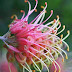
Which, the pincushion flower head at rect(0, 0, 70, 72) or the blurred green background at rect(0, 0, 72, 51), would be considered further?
the blurred green background at rect(0, 0, 72, 51)

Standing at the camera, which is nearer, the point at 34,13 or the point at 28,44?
the point at 28,44

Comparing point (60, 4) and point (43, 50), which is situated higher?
point (60, 4)

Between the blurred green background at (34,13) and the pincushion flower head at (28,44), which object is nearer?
the pincushion flower head at (28,44)

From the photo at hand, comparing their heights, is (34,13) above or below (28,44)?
above

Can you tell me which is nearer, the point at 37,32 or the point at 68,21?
the point at 37,32

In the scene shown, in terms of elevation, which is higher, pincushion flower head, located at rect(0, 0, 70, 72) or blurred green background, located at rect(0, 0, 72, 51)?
blurred green background, located at rect(0, 0, 72, 51)

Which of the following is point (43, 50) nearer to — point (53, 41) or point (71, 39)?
point (53, 41)

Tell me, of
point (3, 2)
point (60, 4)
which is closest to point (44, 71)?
point (60, 4)

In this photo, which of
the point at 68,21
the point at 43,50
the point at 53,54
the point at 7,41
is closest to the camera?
the point at 7,41

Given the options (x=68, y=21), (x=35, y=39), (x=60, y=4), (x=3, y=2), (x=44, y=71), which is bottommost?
(x=44, y=71)

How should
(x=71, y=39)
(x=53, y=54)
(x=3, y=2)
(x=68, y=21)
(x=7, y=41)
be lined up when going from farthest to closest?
(x=3, y=2)
(x=68, y=21)
(x=71, y=39)
(x=53, y=54)
(x=7, y=41)

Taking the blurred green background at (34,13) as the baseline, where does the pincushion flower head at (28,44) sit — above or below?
below
